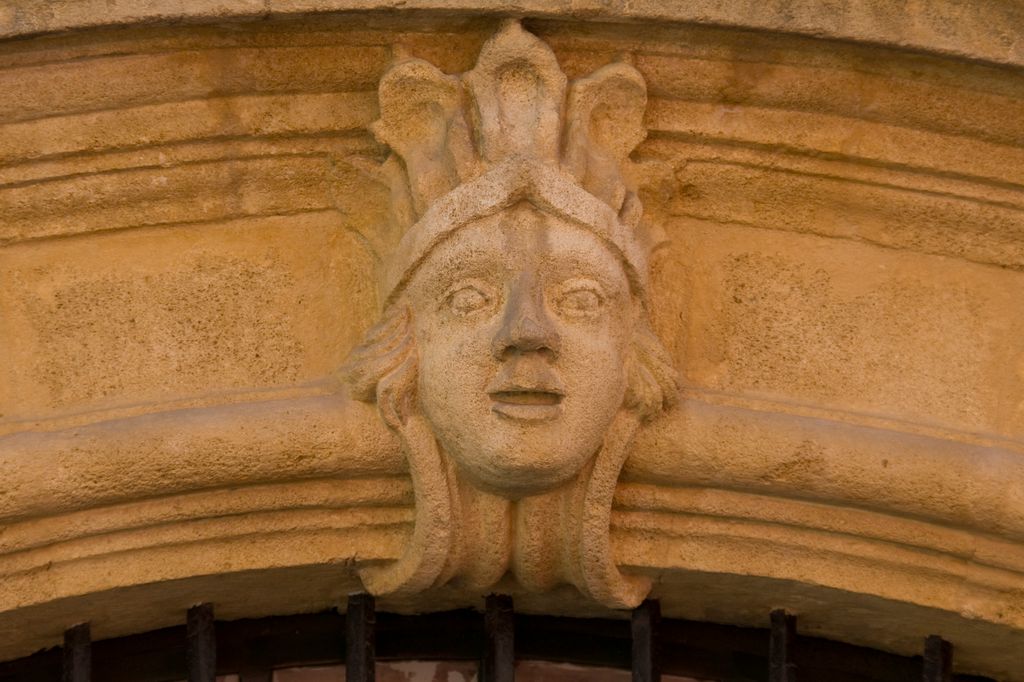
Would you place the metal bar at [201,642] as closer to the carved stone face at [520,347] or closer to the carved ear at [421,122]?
the carved stone face at [520,347]

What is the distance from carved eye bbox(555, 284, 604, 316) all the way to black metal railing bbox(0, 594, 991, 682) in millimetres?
509

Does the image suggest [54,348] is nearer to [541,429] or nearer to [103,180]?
[103,180]

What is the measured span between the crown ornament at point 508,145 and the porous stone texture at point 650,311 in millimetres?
44

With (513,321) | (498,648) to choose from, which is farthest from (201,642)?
(513,321)

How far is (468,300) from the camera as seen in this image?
2.85 metres

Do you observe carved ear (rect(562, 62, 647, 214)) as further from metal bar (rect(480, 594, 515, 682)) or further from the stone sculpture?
metal bar (rect(480, 594, 515, 682))

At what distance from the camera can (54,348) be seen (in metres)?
3.02

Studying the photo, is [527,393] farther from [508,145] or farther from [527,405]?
[508,145]

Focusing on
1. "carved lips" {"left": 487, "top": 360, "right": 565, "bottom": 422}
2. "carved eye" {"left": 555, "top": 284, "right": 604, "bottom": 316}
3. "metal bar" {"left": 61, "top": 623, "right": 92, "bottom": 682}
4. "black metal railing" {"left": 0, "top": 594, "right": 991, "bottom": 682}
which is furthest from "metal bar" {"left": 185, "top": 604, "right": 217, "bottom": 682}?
"carved eye" {"left": 555, "top": 284, "right": 604, "bottom": 316}

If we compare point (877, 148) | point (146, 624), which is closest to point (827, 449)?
point (877, 148)

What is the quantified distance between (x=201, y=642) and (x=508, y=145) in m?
0.87

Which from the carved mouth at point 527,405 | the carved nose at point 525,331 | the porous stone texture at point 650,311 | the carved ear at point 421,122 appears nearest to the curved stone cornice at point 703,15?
the porous stone texture at point 650,311

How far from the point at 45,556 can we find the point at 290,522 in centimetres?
35

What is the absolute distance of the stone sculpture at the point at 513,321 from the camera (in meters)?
2.82
